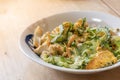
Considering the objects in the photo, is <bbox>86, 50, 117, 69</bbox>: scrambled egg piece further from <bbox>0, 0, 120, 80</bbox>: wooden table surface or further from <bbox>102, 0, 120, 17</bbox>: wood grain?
<bbox>102, 0, 120, 17</bbox>: wood grain

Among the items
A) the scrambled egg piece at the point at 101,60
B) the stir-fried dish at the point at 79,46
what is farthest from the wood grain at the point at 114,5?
the scrambled egg piece at the point at 101,60

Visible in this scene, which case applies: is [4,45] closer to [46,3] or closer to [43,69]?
[43,69]

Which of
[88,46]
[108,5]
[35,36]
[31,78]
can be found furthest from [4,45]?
[108,5]

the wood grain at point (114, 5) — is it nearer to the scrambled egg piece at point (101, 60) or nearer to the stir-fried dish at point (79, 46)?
the stir-fried dish at point (79, 46)

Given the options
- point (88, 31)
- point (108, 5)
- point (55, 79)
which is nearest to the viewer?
point (55, 79)

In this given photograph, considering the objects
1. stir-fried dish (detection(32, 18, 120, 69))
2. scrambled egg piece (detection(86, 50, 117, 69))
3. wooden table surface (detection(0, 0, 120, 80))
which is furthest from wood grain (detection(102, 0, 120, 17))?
scrambled egg piece (detection(86, 50, 117, 69))

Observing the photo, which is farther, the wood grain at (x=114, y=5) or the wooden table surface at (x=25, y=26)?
the wood grain at (x=114, y=5)

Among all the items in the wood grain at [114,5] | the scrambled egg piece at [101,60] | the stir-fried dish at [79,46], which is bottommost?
the scrambled egg piece at [101,60]
